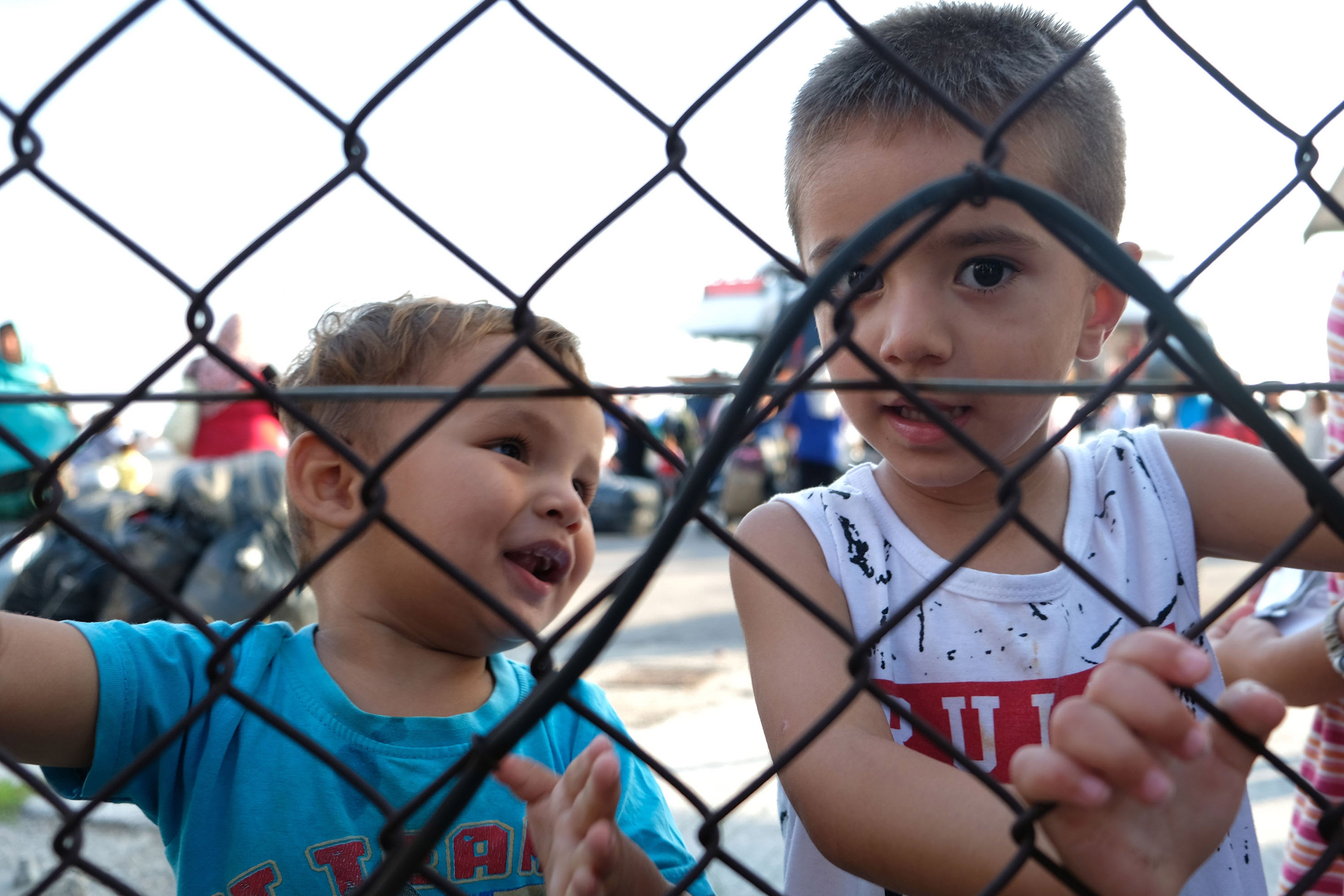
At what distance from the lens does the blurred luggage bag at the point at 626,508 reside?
486 inches

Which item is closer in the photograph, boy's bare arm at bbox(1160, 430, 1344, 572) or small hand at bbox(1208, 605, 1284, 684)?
boy's bare arm at bbox(1160, 430, 1344, 572)

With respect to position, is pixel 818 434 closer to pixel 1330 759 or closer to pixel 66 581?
pixel 66 581

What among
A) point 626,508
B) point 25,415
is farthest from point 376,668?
point 626,508

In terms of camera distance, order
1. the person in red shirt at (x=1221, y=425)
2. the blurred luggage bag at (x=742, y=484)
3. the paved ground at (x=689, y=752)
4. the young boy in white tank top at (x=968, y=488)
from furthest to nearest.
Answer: the blurred luggage bag at (x=742, y=484), the person in red shirt at (x=1221, y=425), the paved ground at (x=689, y=752), the young boy in white tank top at (x=968, y=488)

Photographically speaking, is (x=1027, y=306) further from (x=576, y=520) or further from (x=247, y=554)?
(x=247, y=554)

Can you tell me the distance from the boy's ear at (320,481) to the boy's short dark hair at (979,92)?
0.78m

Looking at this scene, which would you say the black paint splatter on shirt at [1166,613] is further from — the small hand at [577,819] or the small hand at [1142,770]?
the small hand at [577,819]

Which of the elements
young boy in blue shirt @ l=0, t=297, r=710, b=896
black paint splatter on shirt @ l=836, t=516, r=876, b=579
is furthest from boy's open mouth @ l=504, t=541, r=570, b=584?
black paint splatter on shirt @ l=836, t=516, r=876, b=579

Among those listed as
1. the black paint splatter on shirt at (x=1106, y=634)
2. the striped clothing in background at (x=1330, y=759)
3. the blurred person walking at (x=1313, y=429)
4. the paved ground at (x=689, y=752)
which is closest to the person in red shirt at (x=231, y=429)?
the paved ground at (x=689, y=752)

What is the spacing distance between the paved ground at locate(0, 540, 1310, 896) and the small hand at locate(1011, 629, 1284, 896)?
85cm

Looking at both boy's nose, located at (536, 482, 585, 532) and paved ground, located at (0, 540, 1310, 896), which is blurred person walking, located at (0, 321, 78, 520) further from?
boy's nose, located at (536, 482, 585, 532)

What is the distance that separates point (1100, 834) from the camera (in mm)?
808

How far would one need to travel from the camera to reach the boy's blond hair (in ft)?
4.95

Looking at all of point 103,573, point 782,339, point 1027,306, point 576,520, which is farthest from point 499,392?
point 103,573
